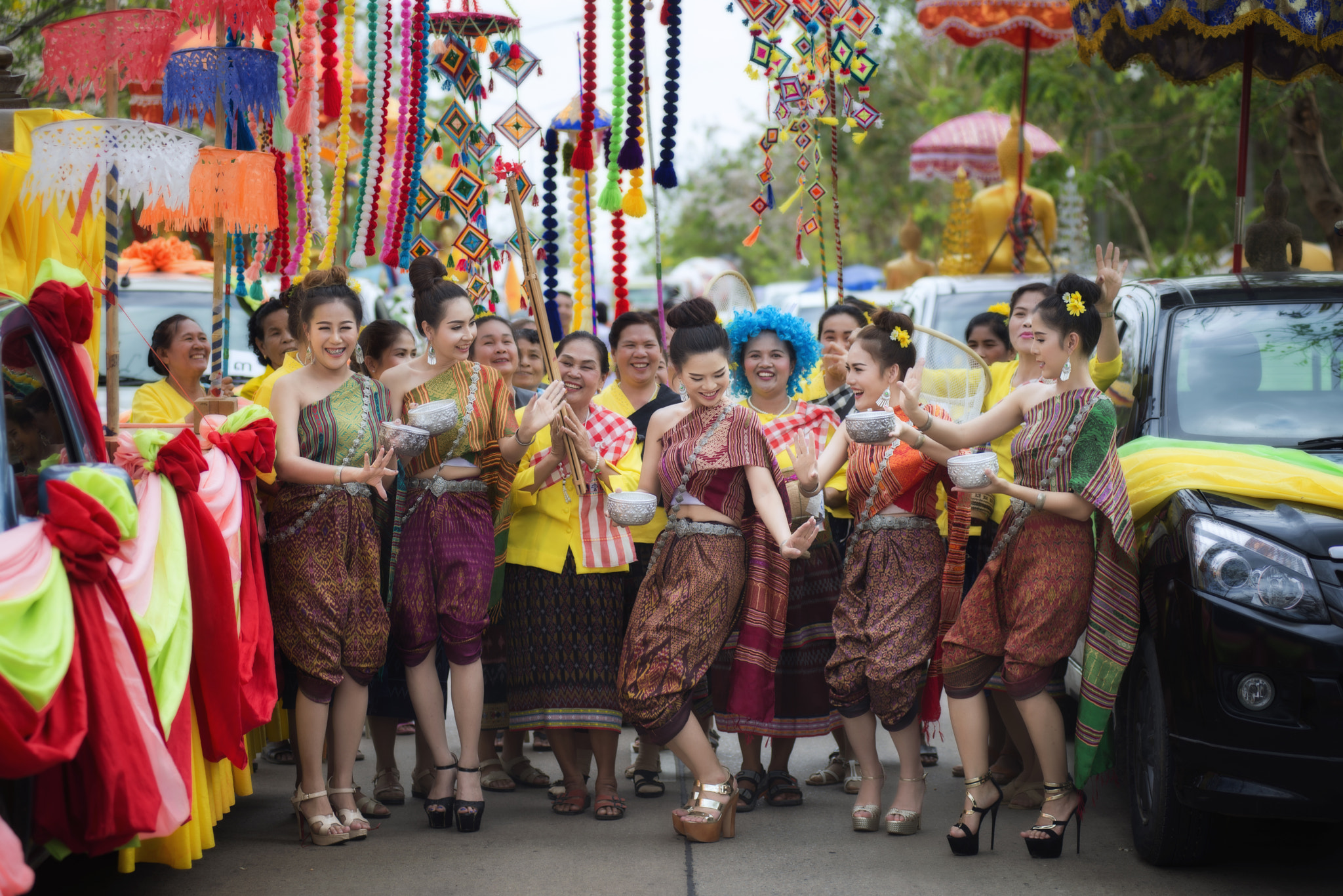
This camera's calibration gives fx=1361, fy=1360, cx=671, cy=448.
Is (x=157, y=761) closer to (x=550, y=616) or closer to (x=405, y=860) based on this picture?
(x=405, y=860)

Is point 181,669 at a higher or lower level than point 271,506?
lower

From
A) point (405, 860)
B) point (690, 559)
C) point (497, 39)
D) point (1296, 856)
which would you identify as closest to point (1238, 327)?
point (1296, 856)

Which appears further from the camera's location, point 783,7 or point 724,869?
point 783,7

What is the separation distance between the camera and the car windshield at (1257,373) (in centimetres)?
464

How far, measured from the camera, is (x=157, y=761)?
10.9 feet

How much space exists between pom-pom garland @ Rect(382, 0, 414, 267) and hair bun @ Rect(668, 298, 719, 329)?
6.12ft

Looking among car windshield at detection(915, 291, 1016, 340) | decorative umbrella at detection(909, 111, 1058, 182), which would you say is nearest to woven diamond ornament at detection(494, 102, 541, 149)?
car windshield at detection(915, 291, 1016, 340)

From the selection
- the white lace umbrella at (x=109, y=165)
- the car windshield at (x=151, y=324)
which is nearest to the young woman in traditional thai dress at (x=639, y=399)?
the white lace umbrella at (x=109, y=165)

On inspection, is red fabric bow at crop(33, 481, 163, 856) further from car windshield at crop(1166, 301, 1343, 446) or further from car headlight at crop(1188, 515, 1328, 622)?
car windshield at crop(1166, 301, 1343, 446)

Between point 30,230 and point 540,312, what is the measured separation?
1.89 metres

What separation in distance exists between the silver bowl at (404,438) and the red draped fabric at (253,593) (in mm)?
378

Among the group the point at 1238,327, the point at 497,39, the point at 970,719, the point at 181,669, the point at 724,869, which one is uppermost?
the point at 497,39

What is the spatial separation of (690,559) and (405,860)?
1.38 m

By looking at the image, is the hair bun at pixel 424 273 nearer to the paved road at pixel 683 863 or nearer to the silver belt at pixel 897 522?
the silver belt at pixel 897 522
